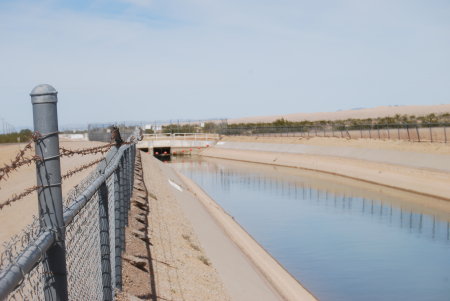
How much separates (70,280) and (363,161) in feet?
185

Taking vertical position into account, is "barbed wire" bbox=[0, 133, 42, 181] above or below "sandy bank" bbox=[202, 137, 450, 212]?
above

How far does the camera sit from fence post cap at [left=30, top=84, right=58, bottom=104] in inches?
144

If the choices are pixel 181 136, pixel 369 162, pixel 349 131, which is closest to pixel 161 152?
pixel 181 136

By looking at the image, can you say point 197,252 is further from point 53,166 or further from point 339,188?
point 339,188

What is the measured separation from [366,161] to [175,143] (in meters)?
42.9

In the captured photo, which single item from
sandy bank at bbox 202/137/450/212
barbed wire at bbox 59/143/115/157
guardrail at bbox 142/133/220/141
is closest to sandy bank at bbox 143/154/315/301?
barbed wire at bbox 59/143/115/157

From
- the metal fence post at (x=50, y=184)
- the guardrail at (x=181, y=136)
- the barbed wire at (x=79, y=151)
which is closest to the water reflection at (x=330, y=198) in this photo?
the barbed wire at (x=79, y=151)

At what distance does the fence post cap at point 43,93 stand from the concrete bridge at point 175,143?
88.4m

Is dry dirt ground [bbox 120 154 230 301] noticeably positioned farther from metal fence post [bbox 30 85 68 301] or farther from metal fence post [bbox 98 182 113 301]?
metal fence post [bbox 30 85 68 301]

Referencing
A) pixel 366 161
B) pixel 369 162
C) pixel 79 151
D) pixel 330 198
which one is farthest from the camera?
pixel 366 161

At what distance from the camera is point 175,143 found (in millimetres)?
96250

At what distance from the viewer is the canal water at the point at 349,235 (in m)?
18.9

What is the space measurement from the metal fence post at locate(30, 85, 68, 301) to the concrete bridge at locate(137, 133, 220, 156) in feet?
290

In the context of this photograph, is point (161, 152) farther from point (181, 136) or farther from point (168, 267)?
point (168, 267)
